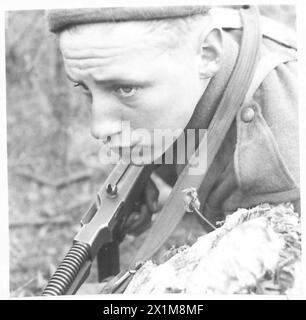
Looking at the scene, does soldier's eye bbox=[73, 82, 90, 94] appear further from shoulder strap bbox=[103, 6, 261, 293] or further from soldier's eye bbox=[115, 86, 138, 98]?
shoulder strap bbox=[103, 6, 261, 293]

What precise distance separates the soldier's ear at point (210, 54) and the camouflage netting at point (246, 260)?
0.66 ft

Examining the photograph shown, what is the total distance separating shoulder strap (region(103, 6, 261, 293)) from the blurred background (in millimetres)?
34

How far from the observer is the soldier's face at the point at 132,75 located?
0.78 m

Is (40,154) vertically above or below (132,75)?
below

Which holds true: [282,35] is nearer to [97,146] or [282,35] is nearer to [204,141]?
[204,141]

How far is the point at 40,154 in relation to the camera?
89 cm

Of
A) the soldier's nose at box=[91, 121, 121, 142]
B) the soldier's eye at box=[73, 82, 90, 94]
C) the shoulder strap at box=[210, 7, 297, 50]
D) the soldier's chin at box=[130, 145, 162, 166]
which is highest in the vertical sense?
the shoulder strap at box=[210, 7, 297, 50]

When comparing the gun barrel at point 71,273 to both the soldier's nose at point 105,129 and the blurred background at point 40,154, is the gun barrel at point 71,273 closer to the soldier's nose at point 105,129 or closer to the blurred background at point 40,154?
the blurred background at point 40,154

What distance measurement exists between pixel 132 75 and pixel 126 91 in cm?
2

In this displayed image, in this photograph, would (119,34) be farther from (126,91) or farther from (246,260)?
(246,260)

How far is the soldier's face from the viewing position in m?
0.78

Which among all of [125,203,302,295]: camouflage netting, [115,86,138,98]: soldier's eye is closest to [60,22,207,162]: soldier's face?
[115,86,138,98]: soldier's eye

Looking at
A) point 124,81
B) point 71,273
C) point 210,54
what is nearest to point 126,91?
point 124,81

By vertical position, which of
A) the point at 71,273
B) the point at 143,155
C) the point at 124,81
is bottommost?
the point at 71,273
